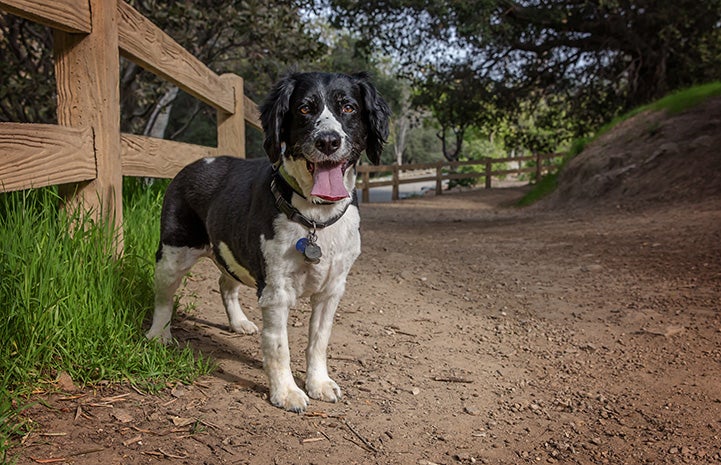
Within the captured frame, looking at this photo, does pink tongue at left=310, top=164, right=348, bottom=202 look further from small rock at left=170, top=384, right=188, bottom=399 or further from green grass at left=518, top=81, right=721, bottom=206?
green grass at left=518, top=81, right=721, bottom=206

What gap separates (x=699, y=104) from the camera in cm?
1259

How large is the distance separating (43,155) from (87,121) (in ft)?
1.96

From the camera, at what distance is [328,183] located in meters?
3.20

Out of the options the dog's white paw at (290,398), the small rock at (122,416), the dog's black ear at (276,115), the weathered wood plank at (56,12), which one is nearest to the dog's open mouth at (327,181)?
the dog's black ear at (276,115)

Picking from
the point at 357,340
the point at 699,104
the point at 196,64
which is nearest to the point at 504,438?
the point at 357,340

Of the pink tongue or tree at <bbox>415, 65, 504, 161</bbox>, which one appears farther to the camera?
tree at <bbox>415, 65, 504, 161</bbox>

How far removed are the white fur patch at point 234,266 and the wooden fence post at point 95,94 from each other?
0.71 metres

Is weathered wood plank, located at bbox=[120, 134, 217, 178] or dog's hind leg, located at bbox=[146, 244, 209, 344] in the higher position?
weathered wood plank, located at bbox=[120, 134, 217, 178]

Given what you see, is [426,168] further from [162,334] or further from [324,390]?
[324,390]

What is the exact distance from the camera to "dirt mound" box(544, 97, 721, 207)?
1032 centimetres

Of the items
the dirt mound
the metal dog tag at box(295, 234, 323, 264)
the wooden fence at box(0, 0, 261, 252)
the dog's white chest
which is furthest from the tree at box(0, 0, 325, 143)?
the dirt mound

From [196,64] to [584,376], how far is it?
406cm

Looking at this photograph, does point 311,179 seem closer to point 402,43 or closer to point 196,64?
point 196,64

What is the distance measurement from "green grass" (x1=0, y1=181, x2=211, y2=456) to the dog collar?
→ 953 mm
